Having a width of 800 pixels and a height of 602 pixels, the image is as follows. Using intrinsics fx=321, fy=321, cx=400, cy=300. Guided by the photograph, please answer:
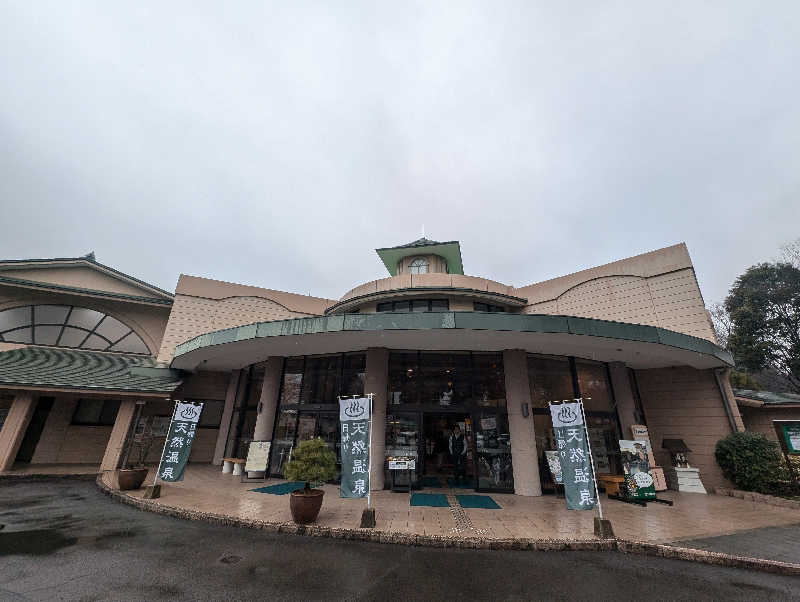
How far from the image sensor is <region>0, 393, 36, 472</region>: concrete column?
37.7 feet

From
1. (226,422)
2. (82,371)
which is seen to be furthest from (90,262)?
(226,422)

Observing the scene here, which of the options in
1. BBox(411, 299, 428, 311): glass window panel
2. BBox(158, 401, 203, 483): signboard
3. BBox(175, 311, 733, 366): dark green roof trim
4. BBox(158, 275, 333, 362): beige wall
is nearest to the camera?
BBox(175, 311, 733, 366): dark green roof trim

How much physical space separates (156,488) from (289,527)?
15.5 feet

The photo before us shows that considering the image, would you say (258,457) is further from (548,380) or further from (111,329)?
(111,329)

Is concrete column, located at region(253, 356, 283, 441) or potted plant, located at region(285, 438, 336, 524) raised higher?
concrete column, located at region(253, 356, 283, 441)

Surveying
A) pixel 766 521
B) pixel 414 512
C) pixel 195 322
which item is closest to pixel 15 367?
pixel 195 322

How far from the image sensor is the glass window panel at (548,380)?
11281mm

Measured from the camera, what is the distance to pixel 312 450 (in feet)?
23.8

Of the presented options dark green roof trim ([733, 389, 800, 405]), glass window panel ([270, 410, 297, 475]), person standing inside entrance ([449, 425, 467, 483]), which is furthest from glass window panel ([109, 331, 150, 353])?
dark green roof trim ([733, 389, 800, 405])

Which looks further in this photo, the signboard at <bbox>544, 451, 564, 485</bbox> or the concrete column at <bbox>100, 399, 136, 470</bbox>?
A: the concrete column at <bbox>100, 399, 136, 470</bbox>

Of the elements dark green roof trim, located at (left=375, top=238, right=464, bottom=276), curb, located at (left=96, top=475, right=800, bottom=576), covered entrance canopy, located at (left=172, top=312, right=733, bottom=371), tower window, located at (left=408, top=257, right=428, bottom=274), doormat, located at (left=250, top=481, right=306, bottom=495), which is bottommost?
doormat, located at (left=250, top=481, right=306, bottom=495)

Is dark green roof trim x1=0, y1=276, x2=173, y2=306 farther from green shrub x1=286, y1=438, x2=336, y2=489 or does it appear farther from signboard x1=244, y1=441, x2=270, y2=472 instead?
green shrub x1=286, y1=438, x2=336, y2=489

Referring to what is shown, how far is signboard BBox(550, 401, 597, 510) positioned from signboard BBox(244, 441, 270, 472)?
984 cm

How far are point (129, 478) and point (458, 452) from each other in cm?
1025
